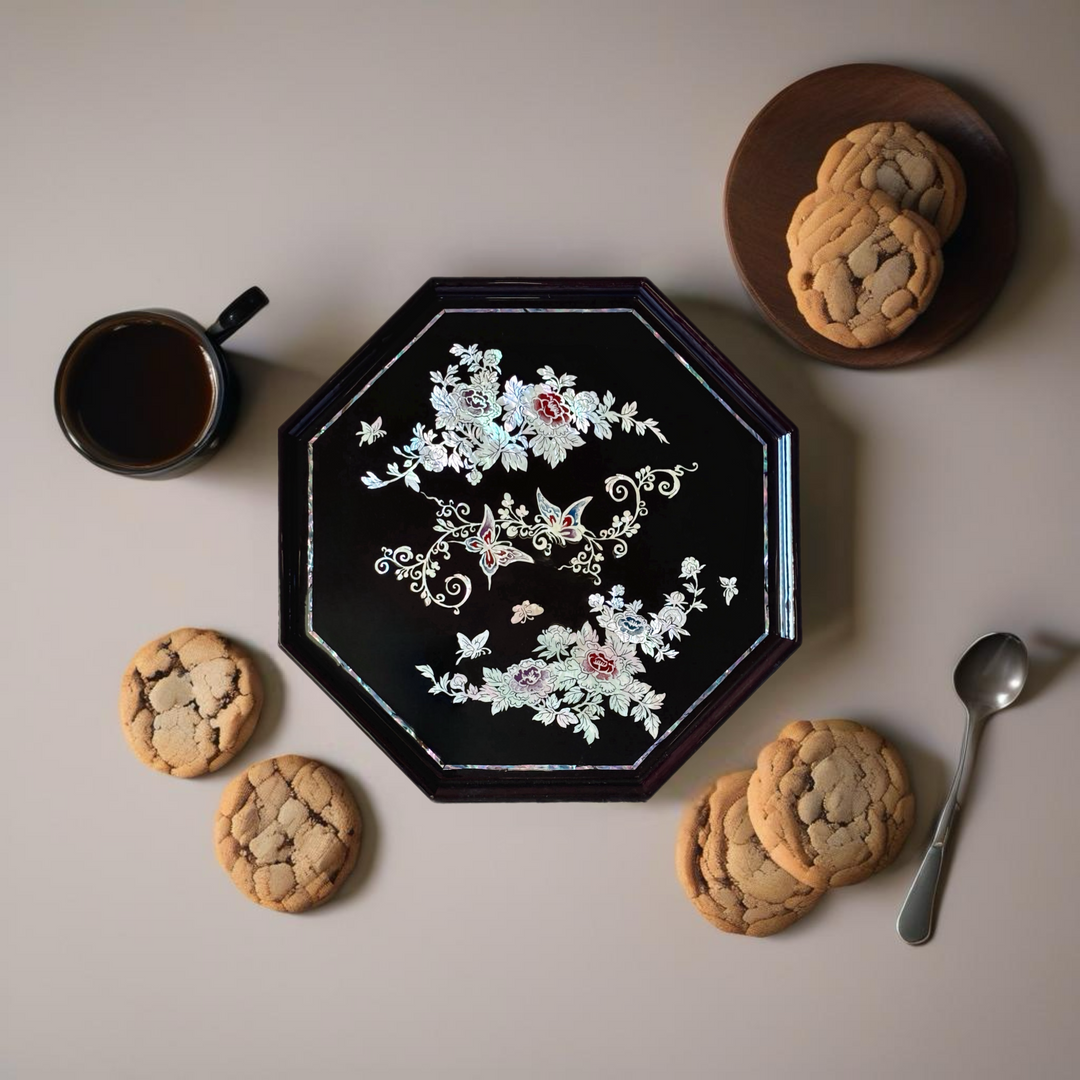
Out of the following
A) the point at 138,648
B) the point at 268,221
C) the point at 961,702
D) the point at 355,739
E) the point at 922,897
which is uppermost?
the point at 268,221

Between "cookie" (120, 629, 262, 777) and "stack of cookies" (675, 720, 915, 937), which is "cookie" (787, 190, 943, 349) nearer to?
"stack of cookies" (675, 720, 915, 937)

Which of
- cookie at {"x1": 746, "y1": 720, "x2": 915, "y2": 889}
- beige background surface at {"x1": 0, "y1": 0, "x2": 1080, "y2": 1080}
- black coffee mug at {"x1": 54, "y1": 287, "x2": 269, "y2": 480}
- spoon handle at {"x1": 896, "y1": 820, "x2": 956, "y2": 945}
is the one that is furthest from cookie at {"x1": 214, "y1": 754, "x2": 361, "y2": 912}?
spoon handle at {"x1": 896, "y1": 820, "x2": 956, "y2": 945}

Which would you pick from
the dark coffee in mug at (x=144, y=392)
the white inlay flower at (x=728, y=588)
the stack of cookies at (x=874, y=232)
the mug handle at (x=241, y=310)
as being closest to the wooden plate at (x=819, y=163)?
the stack of cookies at (x=874, y=232)

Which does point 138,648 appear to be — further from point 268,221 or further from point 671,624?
point 671,624

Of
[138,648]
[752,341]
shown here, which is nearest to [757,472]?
[752,341]

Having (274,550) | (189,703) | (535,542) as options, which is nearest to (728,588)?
(535,542)

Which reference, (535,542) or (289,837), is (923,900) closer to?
(535,542)
